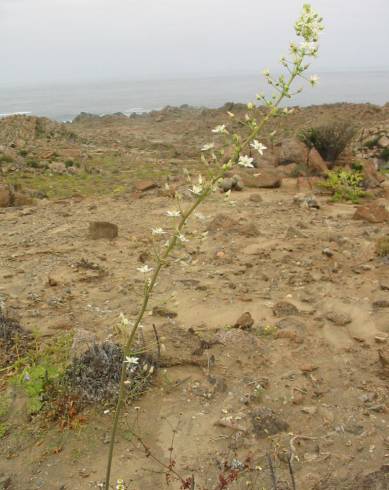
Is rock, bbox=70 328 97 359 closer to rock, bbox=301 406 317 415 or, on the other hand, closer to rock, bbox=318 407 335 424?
rock, bbox=301 406 317 415

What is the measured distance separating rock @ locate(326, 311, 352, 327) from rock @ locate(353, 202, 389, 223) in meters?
3.30

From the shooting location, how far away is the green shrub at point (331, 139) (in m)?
12.0

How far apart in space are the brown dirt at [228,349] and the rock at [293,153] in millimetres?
4468

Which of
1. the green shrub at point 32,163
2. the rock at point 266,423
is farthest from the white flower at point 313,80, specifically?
the green shrub at point 32,163

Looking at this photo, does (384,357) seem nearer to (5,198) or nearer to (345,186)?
(345,186)

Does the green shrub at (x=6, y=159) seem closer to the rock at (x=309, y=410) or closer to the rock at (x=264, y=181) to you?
the rock at (x=264, y=181)

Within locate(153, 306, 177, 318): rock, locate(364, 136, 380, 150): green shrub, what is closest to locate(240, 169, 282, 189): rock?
locate(153, 306, 177, 318): rock

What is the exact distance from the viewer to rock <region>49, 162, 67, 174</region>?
14350mm

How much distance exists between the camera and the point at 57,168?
14547mm

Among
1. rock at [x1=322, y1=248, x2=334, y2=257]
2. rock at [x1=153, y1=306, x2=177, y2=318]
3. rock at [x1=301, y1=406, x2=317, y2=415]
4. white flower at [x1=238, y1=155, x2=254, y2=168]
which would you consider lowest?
rock at [x1=301, y1=406, x2=317, y2=415]

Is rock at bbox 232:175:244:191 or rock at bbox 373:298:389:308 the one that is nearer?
rock at bbox 373:298:389:308

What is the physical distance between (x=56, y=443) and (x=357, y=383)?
6.86 feet

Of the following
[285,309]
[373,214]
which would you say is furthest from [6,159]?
[285,309]

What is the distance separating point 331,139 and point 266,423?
9.87m
